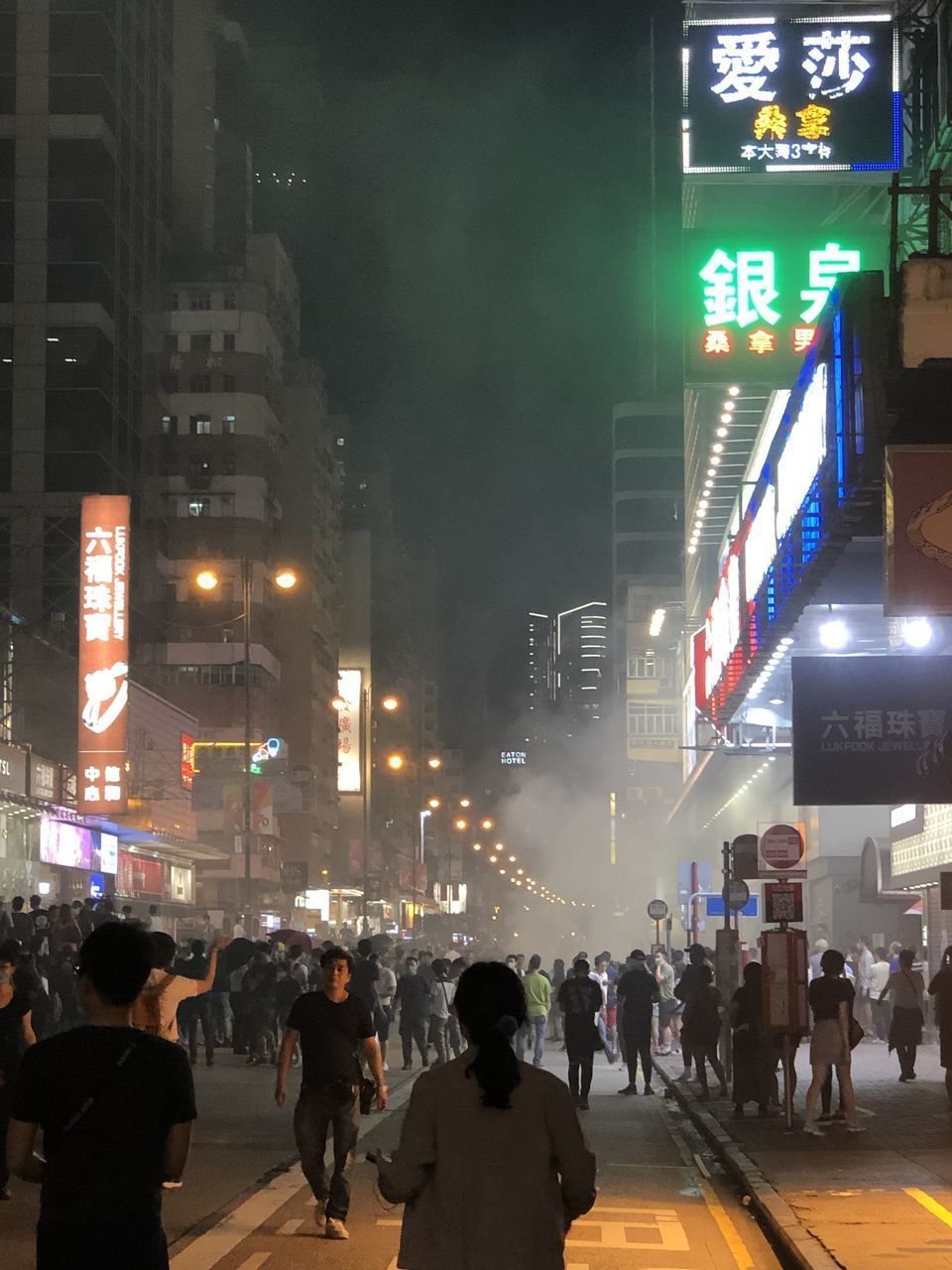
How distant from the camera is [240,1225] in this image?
1068 centimetres

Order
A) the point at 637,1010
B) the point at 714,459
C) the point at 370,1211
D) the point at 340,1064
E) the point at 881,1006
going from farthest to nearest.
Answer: the point at 714,459, the point at 881,1006, the point at 637,1010, the point at 370,1211, the point at 340,1064

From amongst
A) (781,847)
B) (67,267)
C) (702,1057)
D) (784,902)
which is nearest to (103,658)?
(702,1057)

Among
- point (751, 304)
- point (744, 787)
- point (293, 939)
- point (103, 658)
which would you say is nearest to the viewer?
point (751, 304)

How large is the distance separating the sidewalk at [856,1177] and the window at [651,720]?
80.9 metres

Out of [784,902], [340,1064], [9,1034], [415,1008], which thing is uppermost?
[784,902]

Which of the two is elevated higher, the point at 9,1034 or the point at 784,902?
the point at 784,902

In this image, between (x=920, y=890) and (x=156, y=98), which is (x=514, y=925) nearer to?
(x=156, y=98)

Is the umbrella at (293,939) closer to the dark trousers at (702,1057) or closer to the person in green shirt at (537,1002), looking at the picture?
the person in green shirt at (537,1002)

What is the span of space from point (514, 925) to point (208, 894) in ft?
401

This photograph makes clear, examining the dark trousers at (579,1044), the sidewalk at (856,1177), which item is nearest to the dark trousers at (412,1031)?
the sidewalk at (856,1177)

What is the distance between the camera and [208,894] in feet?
247

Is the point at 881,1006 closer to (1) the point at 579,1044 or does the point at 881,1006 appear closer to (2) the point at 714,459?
(1) the point at 579,1044

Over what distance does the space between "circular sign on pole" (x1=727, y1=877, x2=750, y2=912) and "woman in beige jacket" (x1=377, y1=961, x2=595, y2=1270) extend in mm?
18881

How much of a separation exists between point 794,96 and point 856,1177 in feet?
58.6
